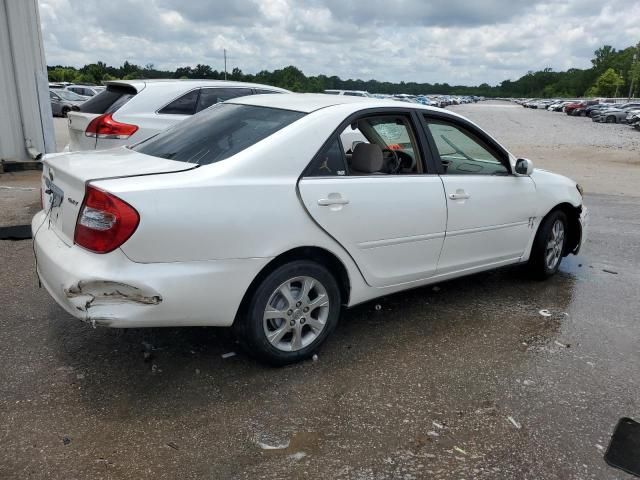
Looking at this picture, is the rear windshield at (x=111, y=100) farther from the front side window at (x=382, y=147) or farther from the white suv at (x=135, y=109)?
the front side window at (x=382, y=147)

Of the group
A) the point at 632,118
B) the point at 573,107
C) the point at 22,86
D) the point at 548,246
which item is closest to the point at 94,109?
the point at 22,86

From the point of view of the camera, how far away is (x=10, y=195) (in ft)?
27.7

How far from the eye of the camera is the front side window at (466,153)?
14.6 ft

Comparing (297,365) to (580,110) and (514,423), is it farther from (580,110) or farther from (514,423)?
(580,110)

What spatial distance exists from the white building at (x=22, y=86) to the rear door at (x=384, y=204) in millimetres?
8592

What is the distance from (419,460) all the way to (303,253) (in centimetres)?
134

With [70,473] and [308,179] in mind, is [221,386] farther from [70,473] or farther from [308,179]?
[308,179]

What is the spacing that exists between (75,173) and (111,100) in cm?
420

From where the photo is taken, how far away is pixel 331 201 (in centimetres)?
338

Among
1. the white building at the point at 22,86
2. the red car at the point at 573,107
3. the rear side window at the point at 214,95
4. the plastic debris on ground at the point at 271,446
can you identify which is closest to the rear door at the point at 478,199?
the plastic debris on ground at the point at 271,446

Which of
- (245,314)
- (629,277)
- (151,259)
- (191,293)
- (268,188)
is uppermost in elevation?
(268,188)

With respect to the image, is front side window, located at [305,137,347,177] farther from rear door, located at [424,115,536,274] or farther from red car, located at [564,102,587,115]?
red car, located at [564,102,587,115]

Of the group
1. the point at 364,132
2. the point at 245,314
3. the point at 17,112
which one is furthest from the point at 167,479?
the point at 17,112

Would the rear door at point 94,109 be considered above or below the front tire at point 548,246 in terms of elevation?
above
